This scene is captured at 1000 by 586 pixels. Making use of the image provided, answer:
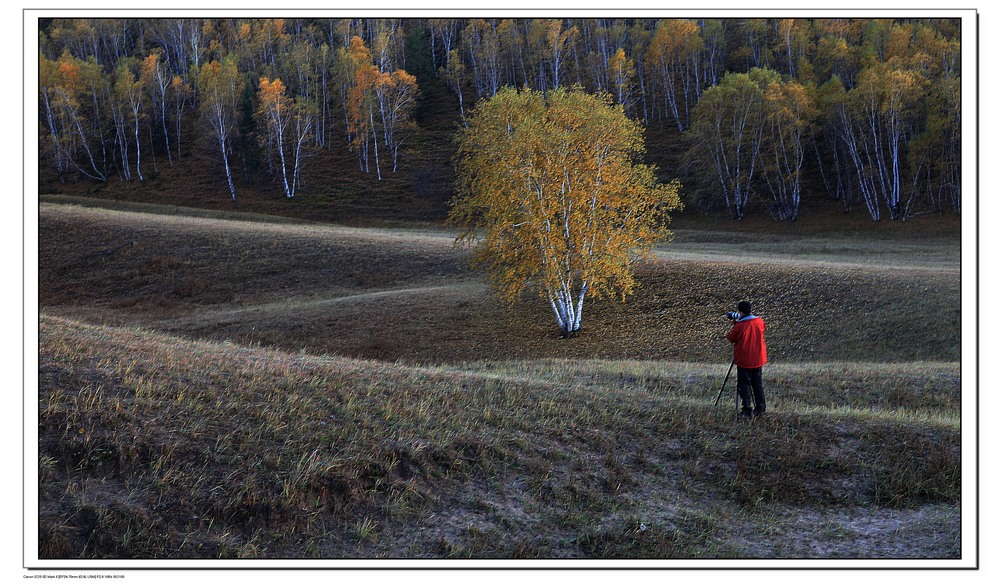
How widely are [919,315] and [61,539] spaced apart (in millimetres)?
25981

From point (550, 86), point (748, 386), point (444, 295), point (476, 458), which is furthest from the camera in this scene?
point (550, 86)

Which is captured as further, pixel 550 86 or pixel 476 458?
pixel 550 86

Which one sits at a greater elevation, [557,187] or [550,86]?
[550,86]

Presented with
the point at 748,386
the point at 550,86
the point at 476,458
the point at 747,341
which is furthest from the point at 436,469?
the point at 550,86

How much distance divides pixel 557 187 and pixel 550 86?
58.5m

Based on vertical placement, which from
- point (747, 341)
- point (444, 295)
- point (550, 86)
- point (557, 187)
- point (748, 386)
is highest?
point (550, 86)

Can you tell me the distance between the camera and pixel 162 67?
72250mm

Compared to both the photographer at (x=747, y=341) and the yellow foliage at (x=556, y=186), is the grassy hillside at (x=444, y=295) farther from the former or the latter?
the photographer at (x=747, y=341)

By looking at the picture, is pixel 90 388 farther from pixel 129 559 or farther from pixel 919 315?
pixel 919 315

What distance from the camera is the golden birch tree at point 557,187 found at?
→ 24.8m

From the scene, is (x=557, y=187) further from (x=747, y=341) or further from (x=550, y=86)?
(x=550, y=86)

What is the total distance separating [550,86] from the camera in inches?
3147

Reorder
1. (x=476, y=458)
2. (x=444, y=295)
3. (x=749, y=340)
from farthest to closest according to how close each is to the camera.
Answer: (x=444, y=295) < (x=749, y=340) < (x=476, y=458)
